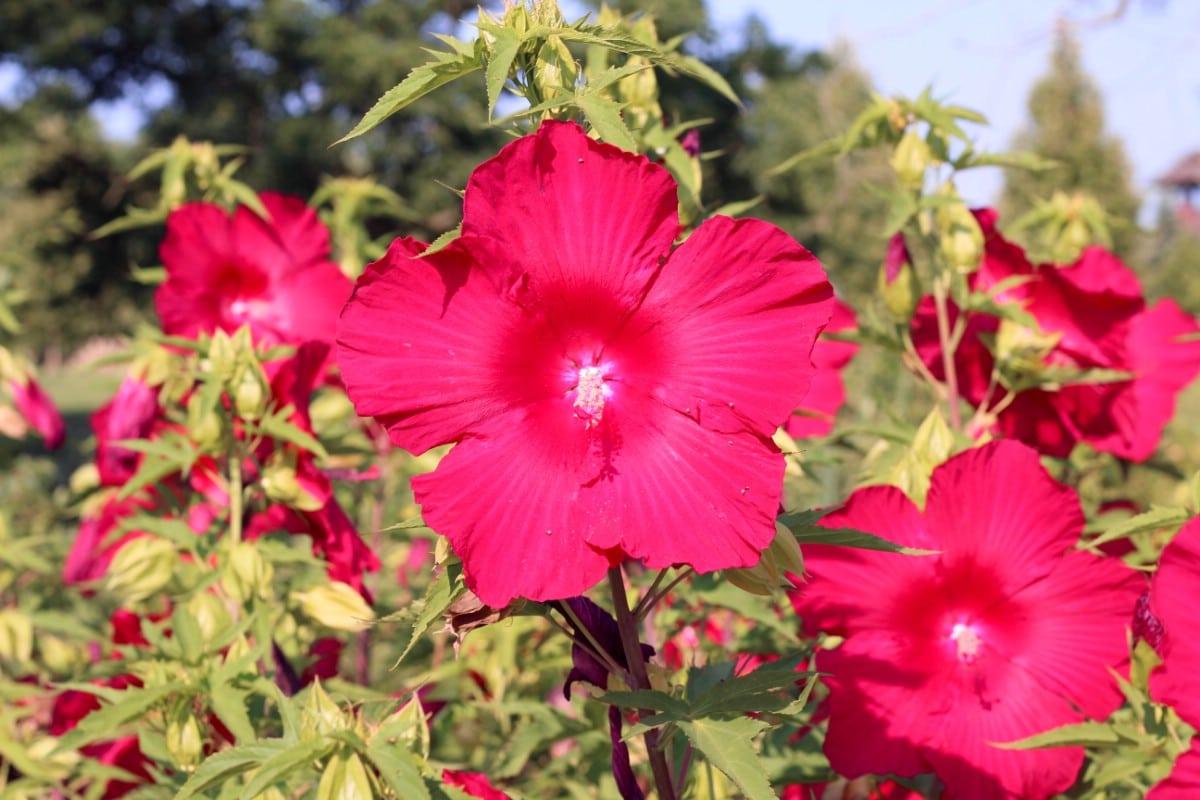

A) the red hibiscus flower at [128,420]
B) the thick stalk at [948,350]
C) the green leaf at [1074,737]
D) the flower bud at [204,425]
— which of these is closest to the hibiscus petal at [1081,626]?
the green leaf at [1074,737]

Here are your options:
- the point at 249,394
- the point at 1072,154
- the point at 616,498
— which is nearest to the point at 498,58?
the point at 616,498

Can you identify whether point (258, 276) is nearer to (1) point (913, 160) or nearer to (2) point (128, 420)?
(2) point (128, 420)

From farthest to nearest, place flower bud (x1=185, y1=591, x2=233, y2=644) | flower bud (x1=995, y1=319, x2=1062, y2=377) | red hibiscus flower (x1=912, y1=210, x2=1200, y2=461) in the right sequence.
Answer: red hibiscus flower (x1=912, y1=210, x2=1200, y2=461) < flower bud (x1=995, y1=319, x2=1062, y2=377) < flower bud (x1=185, y1=591, x2=233, y2=644)

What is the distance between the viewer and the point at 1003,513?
120 cm

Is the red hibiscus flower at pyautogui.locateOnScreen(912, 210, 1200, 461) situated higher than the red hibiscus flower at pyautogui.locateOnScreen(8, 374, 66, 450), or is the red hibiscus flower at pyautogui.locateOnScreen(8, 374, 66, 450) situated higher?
the red hibiscus flower at pyautogui.locateOnScreen(912, 210, 1200, 461)

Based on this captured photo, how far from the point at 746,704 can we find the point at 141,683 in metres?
0.85

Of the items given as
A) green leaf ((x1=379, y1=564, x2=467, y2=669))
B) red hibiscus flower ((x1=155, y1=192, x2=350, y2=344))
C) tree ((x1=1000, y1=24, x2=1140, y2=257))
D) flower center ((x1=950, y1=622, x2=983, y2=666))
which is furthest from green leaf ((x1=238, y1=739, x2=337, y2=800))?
tree ((x1=1000, y1=24, x2=1140, y2=257))

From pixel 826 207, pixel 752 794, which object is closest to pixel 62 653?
pixel 752 794

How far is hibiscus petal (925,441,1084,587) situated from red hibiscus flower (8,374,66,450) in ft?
5.31

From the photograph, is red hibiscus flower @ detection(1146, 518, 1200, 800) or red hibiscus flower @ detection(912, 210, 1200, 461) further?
red hibiscus flower @ detection(912, 210, 1200, 461)

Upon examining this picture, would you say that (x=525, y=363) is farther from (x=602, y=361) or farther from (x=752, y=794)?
(x=752, y=794)

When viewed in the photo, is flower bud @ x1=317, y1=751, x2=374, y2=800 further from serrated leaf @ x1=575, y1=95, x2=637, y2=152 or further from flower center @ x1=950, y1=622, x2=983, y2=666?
flower center @ x1=950, y1=622, x2=983, y2=666

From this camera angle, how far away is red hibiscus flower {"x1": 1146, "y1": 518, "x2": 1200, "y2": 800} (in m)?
0.96

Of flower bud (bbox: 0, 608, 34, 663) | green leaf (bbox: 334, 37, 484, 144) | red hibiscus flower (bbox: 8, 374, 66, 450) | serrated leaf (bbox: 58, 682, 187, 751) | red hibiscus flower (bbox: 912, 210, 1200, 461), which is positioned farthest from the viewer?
red hibiscus flower (bbox: 8, 374, 66, 450)
